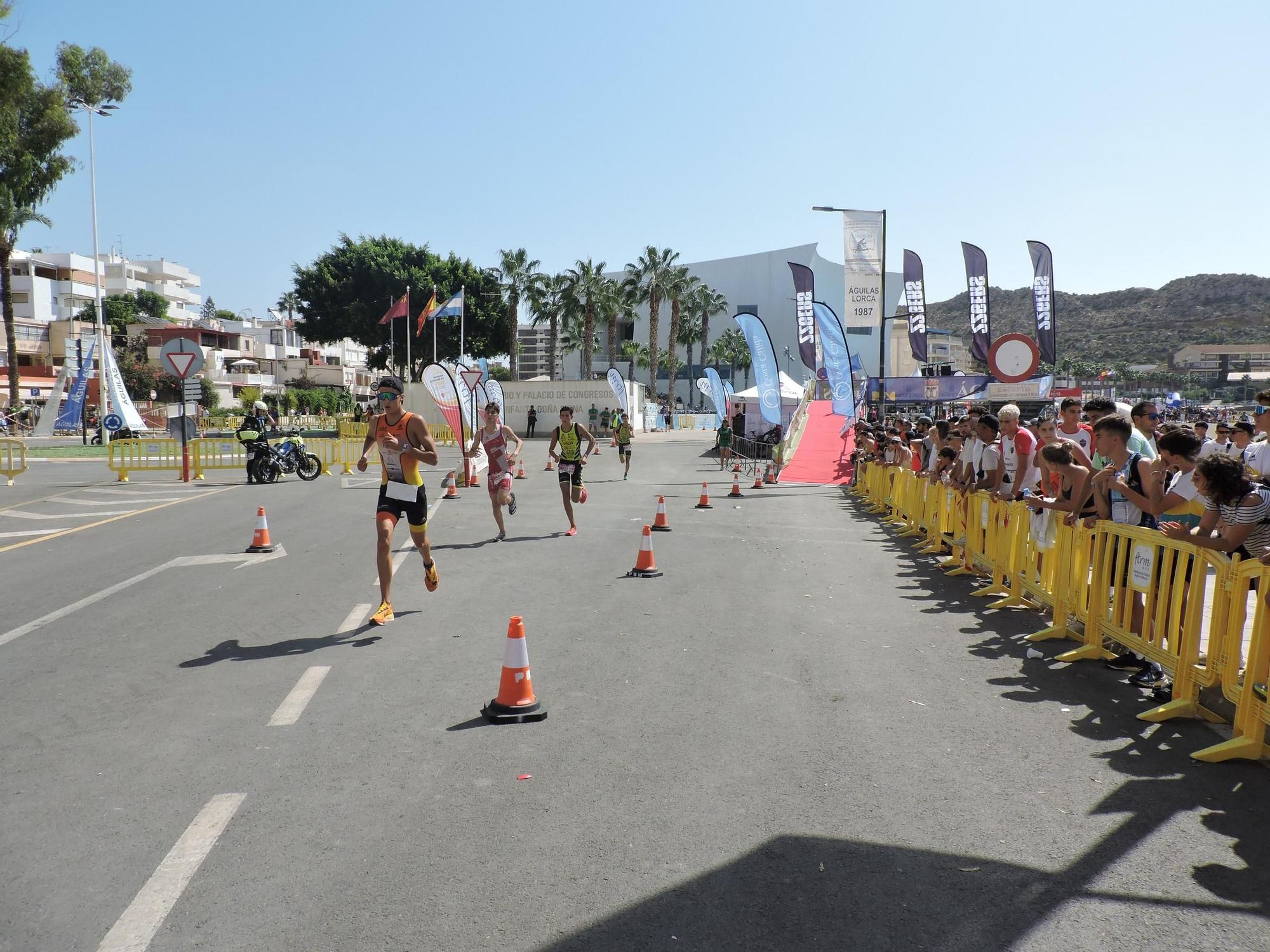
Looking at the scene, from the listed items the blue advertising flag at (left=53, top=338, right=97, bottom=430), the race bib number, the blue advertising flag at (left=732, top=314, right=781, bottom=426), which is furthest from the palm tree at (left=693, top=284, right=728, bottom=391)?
the race bib number

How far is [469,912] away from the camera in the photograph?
312cm

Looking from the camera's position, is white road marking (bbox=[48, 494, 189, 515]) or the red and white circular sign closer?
the red and white circular sign

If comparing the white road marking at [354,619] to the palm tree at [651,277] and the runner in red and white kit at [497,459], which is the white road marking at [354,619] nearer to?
the runner in red and white kit at [497,459]

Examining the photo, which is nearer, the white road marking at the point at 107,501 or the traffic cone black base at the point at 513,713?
the traffic cone black base at the point at 513,713

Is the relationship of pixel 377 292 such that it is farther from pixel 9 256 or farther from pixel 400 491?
pixel 400 491

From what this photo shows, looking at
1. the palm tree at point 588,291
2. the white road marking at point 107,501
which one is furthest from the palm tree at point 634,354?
the white road marking at point 107,501

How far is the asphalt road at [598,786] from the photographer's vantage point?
3.12 meters

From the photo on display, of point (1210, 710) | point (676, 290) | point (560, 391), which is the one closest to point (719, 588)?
point (1210, 710)

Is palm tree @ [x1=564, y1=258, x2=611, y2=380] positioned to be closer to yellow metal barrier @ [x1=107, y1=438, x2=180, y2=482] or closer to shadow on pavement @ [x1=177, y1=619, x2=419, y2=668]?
yellow metal barrier @ [x1=107, y1=438, x2=180, y2=482]

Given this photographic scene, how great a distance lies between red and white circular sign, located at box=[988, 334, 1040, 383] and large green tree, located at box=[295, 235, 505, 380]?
165 feet

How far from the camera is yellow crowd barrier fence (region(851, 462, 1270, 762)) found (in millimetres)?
4809

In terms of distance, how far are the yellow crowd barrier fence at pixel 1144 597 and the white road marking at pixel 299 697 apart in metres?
4.90

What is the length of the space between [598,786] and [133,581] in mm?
7260

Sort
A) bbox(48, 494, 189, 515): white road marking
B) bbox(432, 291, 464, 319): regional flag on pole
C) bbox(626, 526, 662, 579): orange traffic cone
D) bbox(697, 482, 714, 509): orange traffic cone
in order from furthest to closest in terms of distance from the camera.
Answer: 1. bbox(432, 291, 464, 319): regional flag on pole
2. bbox(697, 482, 714, 509): orange traffic cone
3. bbox(48, 494, 189, 515): white road marking
4. bbox(626, 526, 662, 579): orange traffic cone
